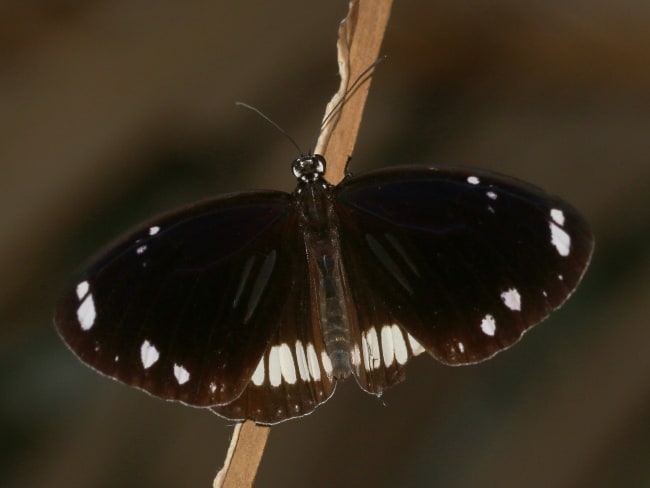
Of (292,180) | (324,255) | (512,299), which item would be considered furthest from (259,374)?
(292,180)

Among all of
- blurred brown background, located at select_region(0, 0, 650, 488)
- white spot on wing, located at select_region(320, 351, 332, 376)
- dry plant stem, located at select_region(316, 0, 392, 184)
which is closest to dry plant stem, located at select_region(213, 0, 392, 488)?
dry plant stem, located at select_region(316, 0, 392, 184)

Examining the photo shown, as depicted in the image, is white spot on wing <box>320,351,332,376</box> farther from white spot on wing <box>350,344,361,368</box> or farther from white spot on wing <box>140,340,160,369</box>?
white spot on wing <box>140,340,160,369</box>

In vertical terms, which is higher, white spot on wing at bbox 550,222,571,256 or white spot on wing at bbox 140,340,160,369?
white spot on wing at bbox 550,222,571,256

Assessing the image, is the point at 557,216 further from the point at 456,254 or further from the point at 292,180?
the point at 292,180

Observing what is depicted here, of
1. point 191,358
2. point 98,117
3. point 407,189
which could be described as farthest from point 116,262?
point 98,117

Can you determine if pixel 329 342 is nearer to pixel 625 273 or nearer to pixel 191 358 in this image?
pixel 191 358

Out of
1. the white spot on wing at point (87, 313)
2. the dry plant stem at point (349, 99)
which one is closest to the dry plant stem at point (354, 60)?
the dry plant stem at point (349, 99)

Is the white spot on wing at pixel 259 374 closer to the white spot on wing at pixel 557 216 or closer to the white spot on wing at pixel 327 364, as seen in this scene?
the white spot on wing at pixel 327 364
